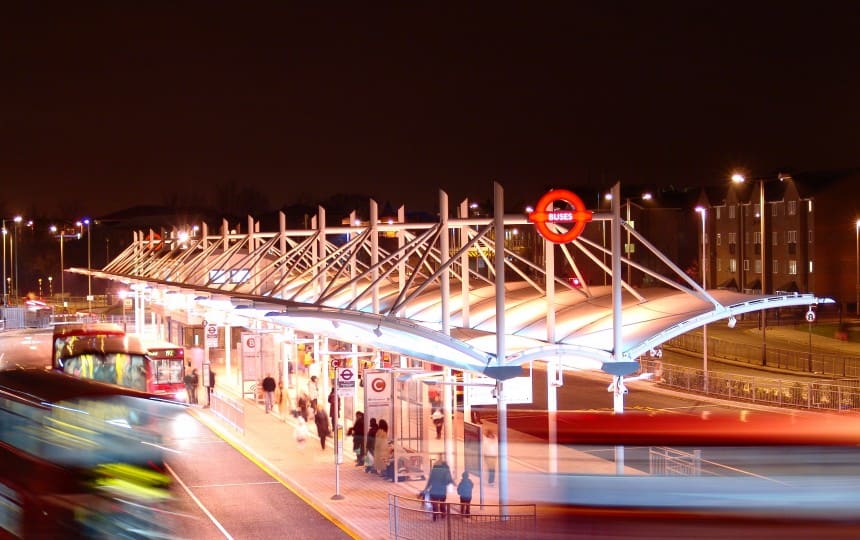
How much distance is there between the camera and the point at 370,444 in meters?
19.1

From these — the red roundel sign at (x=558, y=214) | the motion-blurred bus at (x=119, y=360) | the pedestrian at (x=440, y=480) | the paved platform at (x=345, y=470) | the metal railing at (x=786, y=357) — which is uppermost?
the red roundel sign at (x=558, y=214)

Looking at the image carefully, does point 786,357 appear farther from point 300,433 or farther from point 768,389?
point 300,433

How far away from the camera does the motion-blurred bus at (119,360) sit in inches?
1018

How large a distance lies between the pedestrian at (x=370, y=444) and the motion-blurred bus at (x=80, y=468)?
7.35 metres

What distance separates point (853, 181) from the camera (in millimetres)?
56625

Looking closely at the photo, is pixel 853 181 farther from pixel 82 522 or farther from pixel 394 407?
pixel 82 522

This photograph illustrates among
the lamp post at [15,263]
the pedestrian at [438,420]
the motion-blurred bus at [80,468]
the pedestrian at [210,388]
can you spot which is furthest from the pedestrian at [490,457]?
the lamp post at [15,263]

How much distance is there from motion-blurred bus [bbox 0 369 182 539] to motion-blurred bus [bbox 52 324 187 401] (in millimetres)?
13501

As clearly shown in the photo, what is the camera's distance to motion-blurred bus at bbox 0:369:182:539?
9.97m

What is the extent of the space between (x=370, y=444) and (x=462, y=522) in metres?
6.18

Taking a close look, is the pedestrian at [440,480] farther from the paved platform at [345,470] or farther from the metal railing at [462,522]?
the paved platform at [345,470]

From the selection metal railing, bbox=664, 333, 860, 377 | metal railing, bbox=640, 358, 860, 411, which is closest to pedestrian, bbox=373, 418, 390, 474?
metal railing, bbox=640, 358, 860, 411

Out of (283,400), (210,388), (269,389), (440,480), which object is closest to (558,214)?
(440,480)

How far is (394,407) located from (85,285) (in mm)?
93956
